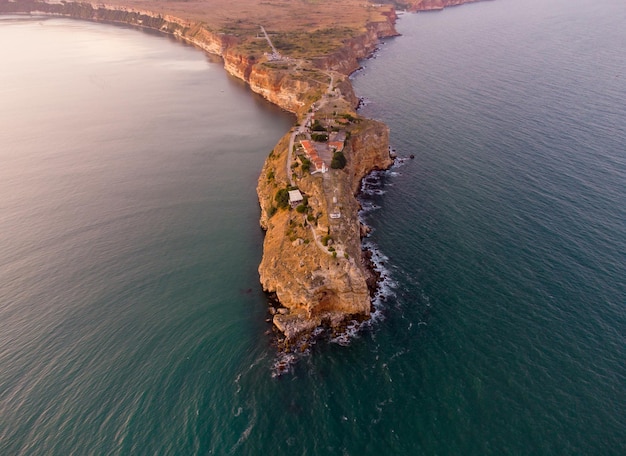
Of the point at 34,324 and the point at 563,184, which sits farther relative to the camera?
the point at 563,184

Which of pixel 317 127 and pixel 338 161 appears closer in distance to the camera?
pixel 338 161

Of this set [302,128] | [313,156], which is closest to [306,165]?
[313,156]

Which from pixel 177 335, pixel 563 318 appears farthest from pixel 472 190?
pixel 177 335

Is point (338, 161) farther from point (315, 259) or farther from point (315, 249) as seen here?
point (315, 259)

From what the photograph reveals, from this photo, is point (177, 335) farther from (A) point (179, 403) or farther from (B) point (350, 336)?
(B) point (350, 336)

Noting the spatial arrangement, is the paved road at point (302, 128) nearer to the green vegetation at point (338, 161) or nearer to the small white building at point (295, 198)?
the small white building at point (295, 198)
